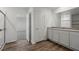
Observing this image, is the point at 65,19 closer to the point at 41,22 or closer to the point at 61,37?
the point at 61,37

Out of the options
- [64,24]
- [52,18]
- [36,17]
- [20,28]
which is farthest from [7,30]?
[64,24]

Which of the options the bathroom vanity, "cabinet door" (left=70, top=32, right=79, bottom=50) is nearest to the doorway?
the bathroom vanity

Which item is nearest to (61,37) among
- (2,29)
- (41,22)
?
(41,22)

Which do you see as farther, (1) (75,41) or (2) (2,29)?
(1) (75,41)

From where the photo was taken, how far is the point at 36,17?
1.06m

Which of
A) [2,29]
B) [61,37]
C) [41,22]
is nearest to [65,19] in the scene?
[61,37]

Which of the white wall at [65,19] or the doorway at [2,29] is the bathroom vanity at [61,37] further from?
the doorway at [2,29]

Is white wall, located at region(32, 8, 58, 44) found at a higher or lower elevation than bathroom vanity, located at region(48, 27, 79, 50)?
higher

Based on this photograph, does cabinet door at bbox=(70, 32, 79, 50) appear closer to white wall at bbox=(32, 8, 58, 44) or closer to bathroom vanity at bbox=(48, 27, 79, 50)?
bathroom vanity at bbox=(48, 27, 79, 50)

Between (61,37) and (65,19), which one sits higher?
(65,19)

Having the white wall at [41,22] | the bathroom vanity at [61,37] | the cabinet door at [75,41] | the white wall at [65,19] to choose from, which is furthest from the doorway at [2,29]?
the cabinet door at [75,41]

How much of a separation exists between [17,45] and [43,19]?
0.47 m

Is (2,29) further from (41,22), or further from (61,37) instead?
(61,37)

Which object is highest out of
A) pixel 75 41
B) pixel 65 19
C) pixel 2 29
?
pixel 65 19
